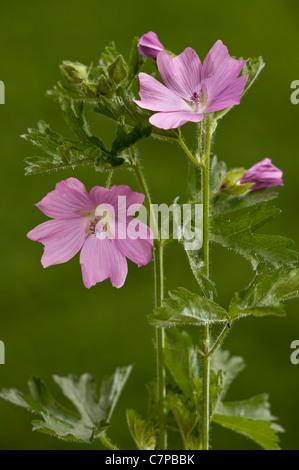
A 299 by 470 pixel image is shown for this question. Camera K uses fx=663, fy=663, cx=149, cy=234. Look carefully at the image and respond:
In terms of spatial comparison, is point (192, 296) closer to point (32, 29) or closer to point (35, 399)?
point (35, 399)

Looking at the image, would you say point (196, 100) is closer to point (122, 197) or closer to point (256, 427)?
point (122, 197)

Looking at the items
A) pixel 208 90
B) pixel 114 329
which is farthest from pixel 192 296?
pixel 114 329

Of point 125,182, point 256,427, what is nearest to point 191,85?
point 256,427

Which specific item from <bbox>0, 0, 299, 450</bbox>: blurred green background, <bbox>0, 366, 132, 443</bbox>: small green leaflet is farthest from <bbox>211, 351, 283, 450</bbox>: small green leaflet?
<bbox>0, 0, 299, 450</bbox>: blurred green background

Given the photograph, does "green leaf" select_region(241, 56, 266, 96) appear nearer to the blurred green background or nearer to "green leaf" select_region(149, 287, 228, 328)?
"green leaf" select_region(149, 287, 228, 328)

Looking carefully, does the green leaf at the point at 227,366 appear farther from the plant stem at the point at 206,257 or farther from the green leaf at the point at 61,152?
the green leaf at the point at 61,152

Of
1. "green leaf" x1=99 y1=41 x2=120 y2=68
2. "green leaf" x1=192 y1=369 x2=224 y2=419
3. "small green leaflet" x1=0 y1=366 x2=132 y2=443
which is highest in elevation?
"green leaf" x1=99 y1=41 x2=120 y2=68

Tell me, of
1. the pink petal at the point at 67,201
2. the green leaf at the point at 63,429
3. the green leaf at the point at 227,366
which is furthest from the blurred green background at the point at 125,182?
the pink petal at the point at 67,201
